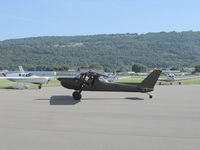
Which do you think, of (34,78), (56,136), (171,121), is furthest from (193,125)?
(34,78)

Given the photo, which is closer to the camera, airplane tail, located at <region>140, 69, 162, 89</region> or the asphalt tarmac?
the asphalt tarmac

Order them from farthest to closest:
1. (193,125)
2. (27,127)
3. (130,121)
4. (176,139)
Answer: (130,121) → (193,125) → (27,127) → (176,139)

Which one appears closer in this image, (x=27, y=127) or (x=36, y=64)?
(x=27, y=127)

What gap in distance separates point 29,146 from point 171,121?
508cm

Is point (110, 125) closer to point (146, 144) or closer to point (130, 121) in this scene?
point (130, 121)

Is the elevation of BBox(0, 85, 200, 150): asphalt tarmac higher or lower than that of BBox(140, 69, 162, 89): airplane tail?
higher

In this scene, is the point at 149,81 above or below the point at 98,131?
below

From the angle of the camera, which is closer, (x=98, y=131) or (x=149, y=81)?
(x=98, y=131)

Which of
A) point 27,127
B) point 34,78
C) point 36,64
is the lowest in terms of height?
point 36,64

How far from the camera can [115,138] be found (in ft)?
24.3

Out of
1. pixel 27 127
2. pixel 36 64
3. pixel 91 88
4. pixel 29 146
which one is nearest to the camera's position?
pixel 29 146

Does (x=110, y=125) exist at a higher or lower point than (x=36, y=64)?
higher

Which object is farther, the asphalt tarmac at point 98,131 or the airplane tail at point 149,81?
the airplane tail at point 149,81

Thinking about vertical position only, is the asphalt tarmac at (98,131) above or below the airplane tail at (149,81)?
above
